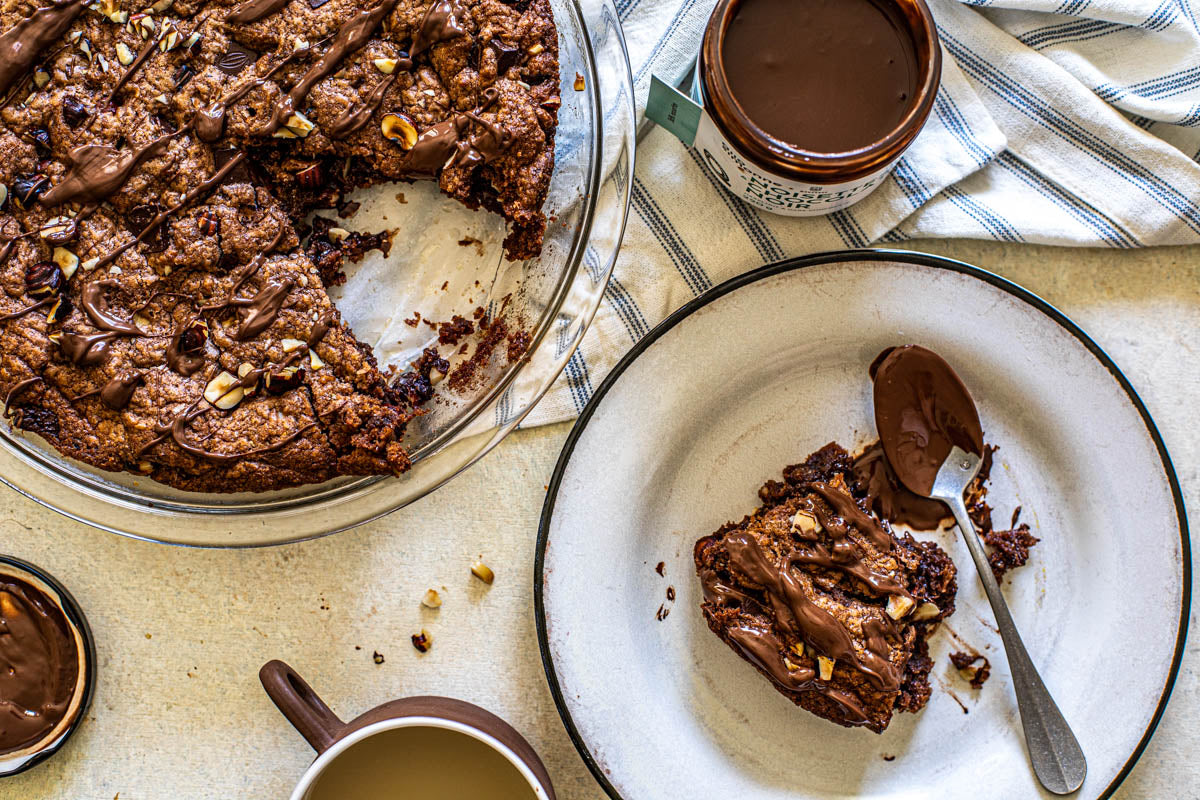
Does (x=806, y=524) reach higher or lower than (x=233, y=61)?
lower

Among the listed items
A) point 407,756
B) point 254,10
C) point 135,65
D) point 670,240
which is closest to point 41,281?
point 135,65

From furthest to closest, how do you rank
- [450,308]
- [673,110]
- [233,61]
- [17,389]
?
[450,308], [673,110], [233,61], [17,389]

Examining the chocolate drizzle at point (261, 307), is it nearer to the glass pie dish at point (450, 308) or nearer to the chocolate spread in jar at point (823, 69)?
the glass pie dish at point (450, 308)

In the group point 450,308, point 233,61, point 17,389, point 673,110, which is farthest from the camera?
point 450,308

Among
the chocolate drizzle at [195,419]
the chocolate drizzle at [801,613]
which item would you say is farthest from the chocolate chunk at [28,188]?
the chocolate drizzle at [801,613]

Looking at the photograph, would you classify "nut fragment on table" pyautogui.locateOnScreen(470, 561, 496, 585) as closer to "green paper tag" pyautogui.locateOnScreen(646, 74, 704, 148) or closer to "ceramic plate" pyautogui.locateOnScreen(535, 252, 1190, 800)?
"ceramic plate" pyautogui.locateOnScreen(535, 252, 1190, 800)

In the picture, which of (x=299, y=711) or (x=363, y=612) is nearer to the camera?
(x=299, y=711)

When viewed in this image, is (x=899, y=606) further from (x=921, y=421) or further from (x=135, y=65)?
(x=135, y=65)
